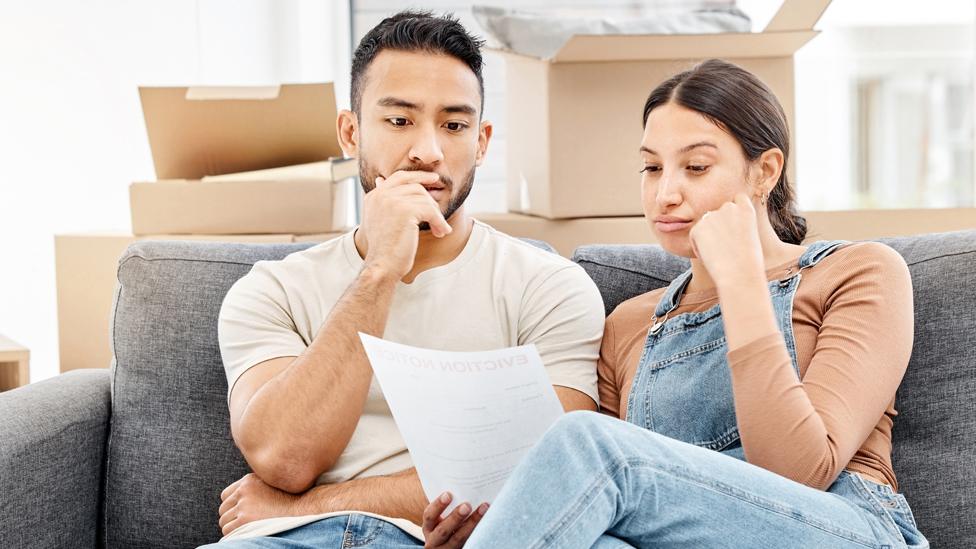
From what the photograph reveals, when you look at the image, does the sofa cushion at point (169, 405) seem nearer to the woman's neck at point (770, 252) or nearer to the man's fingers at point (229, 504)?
the man's fingers at point (229, 504)

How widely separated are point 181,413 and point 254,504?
1.04 ft

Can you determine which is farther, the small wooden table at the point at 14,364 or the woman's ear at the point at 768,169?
the small wooden table at the point at 14,364

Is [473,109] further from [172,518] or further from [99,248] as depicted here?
[99,248]

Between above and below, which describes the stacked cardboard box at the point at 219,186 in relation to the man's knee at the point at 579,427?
above

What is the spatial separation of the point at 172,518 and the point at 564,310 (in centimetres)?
70

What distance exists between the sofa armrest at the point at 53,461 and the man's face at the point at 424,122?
23.0 inches

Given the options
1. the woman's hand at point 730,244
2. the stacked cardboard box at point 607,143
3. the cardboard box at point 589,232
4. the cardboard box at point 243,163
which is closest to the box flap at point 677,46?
the stacked cardboard box at point 607,143

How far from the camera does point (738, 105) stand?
1406 mm

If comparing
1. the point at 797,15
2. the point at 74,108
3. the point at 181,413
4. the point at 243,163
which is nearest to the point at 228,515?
the point at 181,413

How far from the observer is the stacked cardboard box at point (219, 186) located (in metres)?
1.99

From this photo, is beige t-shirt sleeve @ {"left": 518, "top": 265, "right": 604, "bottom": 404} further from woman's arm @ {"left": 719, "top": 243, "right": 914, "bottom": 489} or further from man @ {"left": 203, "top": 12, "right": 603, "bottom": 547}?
woman's arm @ {"left": 719, "top": 243, "right": 914, "bottom": 489}

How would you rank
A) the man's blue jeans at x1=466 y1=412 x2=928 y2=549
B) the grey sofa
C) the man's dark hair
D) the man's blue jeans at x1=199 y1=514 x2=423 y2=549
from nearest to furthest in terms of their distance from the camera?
the man's blue jeans at x1=466 y1=412 x2=928 y2=549
the man's blue jeans at x1=199 y1=514 x2=423 y2=549
the grey sofa
the man's dark hair

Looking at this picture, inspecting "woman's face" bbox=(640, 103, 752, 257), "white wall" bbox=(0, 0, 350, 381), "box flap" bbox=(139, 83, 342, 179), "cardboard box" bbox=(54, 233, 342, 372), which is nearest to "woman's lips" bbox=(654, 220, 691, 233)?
"woman's face" bbox=(640, 103, 752, 257)

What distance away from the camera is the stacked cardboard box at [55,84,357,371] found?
1.99 metres
